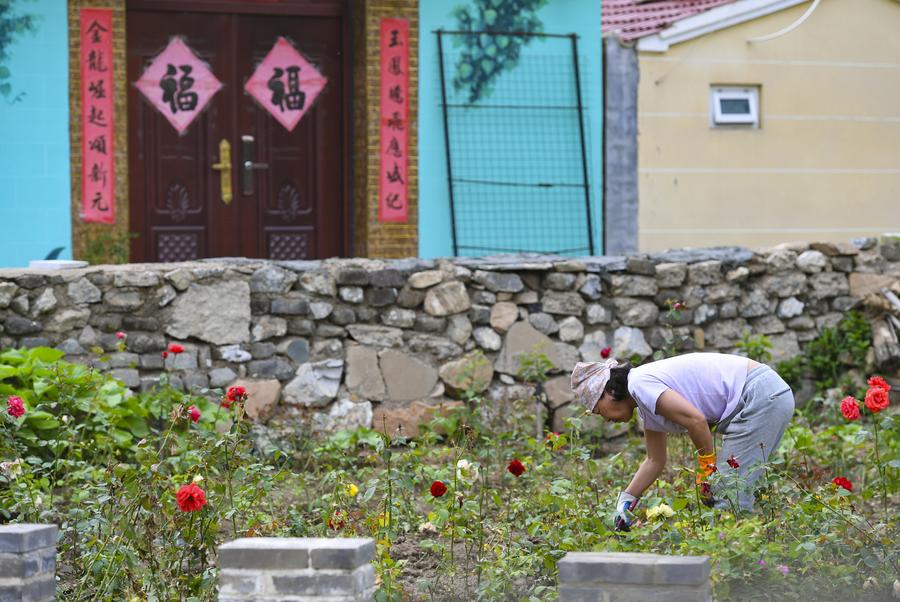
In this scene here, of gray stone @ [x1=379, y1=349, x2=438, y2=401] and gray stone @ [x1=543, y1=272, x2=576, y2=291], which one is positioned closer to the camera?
gray stone @ [x1=379, y1=349, x2=438, y2=401]

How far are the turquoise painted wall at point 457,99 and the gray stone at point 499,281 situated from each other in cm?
196

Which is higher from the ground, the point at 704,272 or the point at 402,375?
the point at 704,272

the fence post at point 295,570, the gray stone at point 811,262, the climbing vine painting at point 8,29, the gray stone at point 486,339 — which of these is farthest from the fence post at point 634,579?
the climbing vine painting at point 8,29

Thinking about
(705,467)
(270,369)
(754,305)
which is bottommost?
(705,467)

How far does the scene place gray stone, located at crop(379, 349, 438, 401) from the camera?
8125 mm

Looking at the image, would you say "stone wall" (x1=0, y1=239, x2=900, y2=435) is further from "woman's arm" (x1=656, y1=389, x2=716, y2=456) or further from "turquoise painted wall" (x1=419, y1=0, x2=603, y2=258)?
"woman's arm" (x1=656, y1=389, x2=716, y2=456)

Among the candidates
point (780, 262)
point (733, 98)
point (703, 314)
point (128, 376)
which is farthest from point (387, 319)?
point (733, 98)

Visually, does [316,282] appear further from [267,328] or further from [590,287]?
[590,287]

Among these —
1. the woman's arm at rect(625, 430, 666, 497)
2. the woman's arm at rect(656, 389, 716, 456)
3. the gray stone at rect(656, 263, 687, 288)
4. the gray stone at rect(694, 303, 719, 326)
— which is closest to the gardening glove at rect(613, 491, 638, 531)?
the woman's arm at rect(625, 430, 666, 497)

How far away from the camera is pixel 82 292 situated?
7629mm

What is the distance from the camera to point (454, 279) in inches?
325

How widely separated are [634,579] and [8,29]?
25.1 ft

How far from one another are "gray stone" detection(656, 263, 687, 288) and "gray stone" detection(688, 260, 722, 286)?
10 centimetres

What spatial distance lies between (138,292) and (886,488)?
14.4 ft
